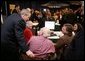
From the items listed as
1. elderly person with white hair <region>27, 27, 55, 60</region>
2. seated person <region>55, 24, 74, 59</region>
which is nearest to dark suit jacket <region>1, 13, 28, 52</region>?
elderly person with white hair <region>27, 27, 55, 60</region>

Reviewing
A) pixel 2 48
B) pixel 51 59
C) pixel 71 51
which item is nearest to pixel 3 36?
pixel 2 48

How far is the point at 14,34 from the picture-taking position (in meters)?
4.96

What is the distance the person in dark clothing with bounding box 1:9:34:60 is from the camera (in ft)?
15.9

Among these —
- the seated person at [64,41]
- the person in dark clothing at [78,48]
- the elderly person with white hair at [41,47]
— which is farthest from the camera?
the seated person at [64,41]

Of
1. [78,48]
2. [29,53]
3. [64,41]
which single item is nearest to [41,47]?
[29,53]

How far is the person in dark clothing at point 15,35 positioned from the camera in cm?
485

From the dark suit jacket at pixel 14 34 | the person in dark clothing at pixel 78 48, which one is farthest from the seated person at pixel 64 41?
the person in dark clothing at pixel 78 48

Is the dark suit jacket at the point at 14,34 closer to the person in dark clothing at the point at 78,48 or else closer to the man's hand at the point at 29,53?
the man's hand at the point at 29,53

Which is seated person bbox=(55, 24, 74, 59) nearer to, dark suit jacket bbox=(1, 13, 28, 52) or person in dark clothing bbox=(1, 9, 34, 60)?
person in dark clothing bbox=(1, 9, 34, 60)

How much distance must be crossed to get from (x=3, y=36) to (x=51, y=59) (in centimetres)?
87

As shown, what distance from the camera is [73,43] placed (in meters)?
3.50

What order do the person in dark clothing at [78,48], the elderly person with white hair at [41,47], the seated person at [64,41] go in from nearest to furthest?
the person in dark clothing at [78,48] < the elderly person with white hair at [41,47] < the seated person at [64,41]

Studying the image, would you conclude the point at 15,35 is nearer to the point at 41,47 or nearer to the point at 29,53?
the point at 29,53

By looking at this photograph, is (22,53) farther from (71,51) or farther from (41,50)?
(71,51)
